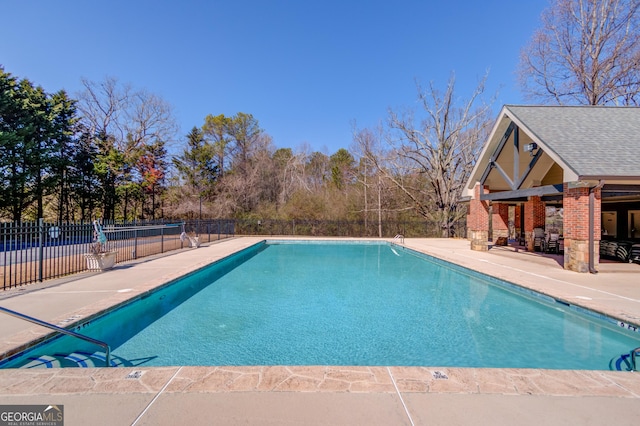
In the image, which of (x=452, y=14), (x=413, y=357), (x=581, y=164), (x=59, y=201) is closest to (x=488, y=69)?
(x=452, y=14)

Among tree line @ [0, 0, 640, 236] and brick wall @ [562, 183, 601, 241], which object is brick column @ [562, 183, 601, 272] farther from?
tree line @ [0, 0, 640, 236]

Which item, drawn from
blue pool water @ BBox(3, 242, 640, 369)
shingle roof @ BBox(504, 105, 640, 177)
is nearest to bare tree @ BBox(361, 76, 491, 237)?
shingle roof @ BBox(504, 105, 640, 177)

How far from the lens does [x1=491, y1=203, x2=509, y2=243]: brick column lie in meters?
13.8

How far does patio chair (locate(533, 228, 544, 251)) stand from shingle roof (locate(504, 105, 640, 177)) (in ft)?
13.2

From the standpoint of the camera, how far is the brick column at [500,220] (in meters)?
13.8

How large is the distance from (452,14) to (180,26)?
1105 centimetres

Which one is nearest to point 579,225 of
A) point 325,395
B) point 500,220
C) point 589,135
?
point 589,135

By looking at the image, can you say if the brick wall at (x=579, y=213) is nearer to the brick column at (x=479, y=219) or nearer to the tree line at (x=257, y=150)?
the brick column at (x=479, y=219)

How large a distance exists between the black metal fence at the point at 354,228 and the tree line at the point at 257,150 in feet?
1.49

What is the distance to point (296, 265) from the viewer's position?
34.8 feet

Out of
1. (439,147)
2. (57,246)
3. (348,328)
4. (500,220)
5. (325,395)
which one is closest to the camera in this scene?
(325,395)

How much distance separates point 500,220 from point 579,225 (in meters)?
6.78

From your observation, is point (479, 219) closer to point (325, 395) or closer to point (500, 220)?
point (500, 220)

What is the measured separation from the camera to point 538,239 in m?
11.6
